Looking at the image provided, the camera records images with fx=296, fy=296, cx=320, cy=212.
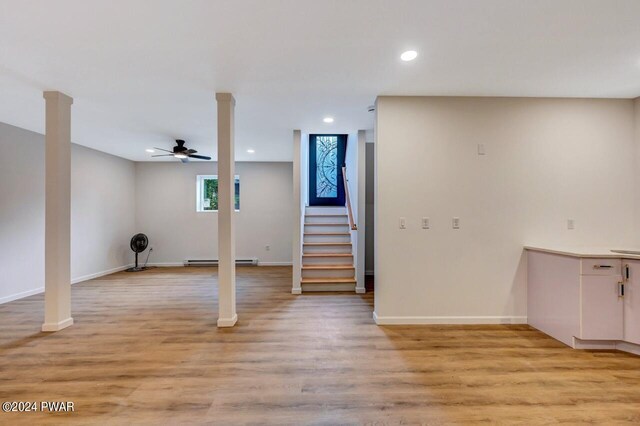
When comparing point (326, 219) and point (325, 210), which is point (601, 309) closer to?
point (326, 219)

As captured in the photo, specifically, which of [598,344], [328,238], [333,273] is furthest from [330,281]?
[598,344]

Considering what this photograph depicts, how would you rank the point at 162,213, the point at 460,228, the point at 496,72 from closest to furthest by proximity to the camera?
the point at 496,72 < the point at 460,228 < the point at 162,213

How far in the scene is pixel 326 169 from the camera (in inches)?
303

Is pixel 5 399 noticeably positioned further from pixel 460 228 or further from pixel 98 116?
pixel 460 228

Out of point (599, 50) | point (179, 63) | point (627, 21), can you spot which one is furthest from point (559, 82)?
point (179, 63)

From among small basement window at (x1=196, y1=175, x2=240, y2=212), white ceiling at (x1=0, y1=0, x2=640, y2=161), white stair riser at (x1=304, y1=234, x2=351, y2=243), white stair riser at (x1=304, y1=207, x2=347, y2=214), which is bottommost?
white stair riser at (x1=304, y1=234, x2=351, y2=243)

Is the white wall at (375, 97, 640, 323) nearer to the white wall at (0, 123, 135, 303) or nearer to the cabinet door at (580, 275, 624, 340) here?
the cabinet door at (580, 275, 624, 340)

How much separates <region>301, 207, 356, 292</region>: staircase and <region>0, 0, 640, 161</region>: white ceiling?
244 centimetres

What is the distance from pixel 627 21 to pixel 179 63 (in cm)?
331

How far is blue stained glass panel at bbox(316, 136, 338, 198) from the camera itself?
7.64 meters

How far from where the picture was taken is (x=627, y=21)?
199 centimetres

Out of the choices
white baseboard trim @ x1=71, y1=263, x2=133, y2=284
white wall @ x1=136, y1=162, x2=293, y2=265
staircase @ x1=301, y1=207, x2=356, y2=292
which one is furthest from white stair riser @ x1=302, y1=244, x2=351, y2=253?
white baseboard trim @ x1=71, y1=263, x2=133, y2=284

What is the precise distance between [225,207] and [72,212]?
4093mm

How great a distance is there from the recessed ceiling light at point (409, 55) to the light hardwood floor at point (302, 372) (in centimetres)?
251
